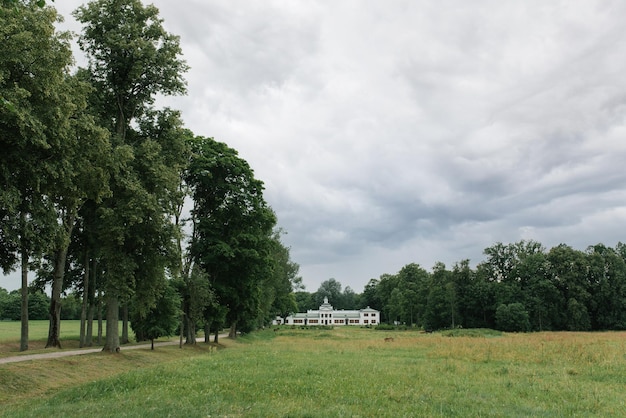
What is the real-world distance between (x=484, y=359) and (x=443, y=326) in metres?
77.6

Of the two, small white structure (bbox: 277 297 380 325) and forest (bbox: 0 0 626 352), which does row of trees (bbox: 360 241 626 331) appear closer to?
forest (bbox: 0 0 626 352)

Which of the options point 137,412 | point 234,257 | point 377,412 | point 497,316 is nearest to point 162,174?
point 234,257

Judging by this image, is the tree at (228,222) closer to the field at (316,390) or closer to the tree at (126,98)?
the tree at (126,98)

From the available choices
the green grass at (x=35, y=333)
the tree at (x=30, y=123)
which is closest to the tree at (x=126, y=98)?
the tree at (x=30, y=123)

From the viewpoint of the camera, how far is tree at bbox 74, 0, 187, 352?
2359 centimetres

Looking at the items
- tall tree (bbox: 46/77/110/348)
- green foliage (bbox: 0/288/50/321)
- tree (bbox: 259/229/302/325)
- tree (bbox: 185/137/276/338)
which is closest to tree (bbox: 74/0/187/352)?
tall tree (bbox: 46/77/110/348)

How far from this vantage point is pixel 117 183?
2297cm

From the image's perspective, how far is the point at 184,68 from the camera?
27.3m

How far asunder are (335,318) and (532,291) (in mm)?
100788

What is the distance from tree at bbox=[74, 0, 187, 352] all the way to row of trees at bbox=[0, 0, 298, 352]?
7 cm

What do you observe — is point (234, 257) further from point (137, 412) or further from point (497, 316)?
point (497, 316)

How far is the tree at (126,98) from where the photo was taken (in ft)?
77.4

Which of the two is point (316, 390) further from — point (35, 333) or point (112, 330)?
point (35, 333)

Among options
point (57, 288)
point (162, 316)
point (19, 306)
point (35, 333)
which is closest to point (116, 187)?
point (57, 288)
